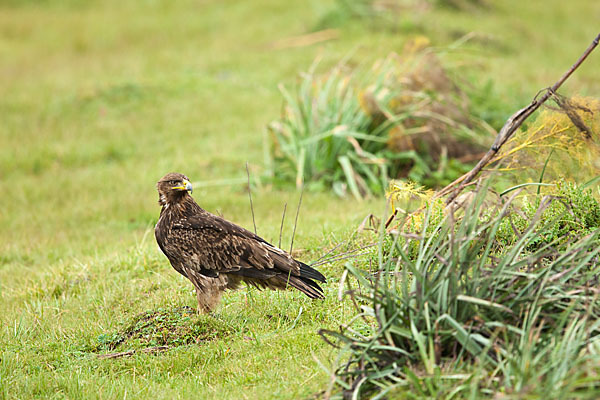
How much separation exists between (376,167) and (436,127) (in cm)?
114

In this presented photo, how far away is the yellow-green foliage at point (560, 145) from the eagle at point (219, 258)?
1912 mm

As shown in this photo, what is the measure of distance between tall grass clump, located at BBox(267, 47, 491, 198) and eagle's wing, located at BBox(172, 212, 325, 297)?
3864 mm

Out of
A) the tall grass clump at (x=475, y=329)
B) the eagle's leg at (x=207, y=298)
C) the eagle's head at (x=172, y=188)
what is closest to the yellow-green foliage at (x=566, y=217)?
the tall grass clump at (x=475, y=329)

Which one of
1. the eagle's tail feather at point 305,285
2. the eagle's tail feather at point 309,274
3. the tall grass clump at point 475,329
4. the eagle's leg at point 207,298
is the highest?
the tall grass clump at point 475,329

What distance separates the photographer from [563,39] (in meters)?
17.5

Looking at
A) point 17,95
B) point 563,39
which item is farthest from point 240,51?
point 563,39

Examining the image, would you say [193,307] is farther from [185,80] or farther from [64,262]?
[185,80]

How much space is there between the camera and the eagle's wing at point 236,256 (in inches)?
212

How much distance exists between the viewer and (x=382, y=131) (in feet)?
32.6

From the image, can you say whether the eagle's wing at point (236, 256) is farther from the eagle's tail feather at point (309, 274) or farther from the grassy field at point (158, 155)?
the grassy field at point (158, 155)

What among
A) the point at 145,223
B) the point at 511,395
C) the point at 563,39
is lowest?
the point at 145,223

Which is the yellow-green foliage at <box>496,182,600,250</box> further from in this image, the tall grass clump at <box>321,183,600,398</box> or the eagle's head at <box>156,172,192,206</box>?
the eagle's head at <box>156,172,192,206</box>

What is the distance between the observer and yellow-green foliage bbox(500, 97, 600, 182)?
218 inches

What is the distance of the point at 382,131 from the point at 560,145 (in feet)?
14.4
